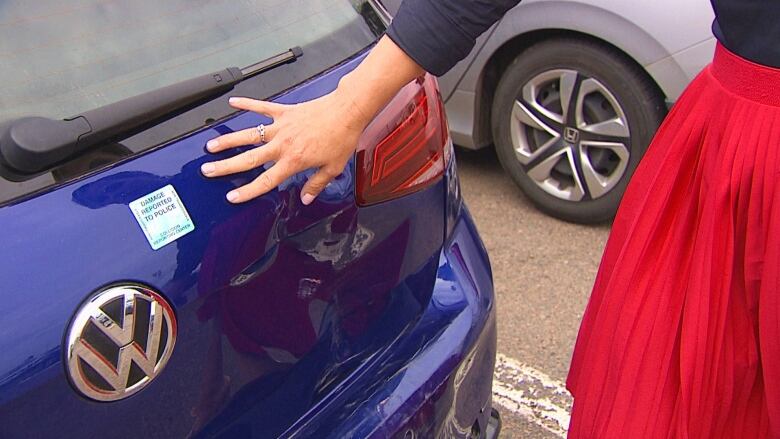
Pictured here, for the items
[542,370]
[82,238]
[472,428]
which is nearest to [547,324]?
[542,370]

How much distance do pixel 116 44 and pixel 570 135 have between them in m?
2.40

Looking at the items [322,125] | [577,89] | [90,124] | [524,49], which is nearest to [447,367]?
[322,125]

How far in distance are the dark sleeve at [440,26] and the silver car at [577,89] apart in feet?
6.34

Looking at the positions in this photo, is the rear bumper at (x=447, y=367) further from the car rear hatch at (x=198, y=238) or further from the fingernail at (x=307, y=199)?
the fingernail at (x=307, y=199)

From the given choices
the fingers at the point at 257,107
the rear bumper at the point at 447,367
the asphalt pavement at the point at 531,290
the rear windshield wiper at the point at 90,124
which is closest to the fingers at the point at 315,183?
the fingers at the point at 257,107

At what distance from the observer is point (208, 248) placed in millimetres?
1278

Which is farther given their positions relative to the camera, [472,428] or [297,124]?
[472,428]

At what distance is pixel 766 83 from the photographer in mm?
1398

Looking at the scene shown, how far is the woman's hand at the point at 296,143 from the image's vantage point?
1341 mm

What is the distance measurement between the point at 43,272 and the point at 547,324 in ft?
7.32

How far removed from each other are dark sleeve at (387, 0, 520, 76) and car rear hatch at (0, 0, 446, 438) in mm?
227

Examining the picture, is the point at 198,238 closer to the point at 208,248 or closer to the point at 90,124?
the point at 208,248

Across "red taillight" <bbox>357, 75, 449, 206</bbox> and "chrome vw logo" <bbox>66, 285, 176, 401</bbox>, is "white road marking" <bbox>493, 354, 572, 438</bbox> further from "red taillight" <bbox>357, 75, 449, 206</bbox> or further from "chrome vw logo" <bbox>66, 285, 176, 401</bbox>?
"chrome vw logo" <bbox>66, 285, 176, 401</bbox>

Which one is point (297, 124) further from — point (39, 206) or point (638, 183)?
point (638, 183)
